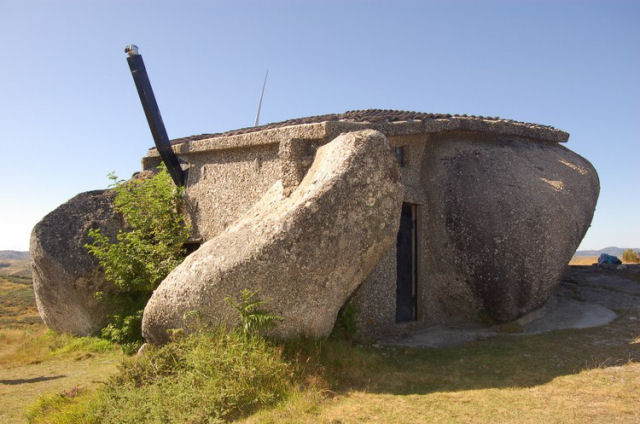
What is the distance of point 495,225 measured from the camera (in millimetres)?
7902

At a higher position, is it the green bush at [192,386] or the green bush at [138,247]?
the green bush at [138,247]

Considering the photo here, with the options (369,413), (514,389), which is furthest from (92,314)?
(514,389)

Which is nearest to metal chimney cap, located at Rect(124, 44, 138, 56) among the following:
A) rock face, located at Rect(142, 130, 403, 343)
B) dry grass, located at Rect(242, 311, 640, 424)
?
rock face, located at Rect(142, 130, 403, 343)

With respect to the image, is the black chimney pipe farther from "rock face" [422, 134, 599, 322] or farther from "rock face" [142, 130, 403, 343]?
"rock face" [422, 134, 599, 322]

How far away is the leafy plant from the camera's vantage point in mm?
5312

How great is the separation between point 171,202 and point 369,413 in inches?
249

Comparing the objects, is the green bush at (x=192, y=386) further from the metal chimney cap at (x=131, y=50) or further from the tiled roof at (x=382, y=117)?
the metal chimney cap at (x=131, y=50)

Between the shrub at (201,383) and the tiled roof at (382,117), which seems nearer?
the shrub at (201,383)

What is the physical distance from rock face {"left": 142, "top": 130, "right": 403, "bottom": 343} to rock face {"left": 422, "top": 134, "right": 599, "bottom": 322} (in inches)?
96.5

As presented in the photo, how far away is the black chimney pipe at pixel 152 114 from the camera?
927 centimetres

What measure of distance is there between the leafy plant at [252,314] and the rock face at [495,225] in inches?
153

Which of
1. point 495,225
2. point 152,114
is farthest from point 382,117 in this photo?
point 152,114

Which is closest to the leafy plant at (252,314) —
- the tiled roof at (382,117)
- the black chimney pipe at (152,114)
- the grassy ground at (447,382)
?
the grassy ground at (447,382)

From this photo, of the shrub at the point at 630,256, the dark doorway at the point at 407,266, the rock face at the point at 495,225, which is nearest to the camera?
the rock face at the point at 495,225
